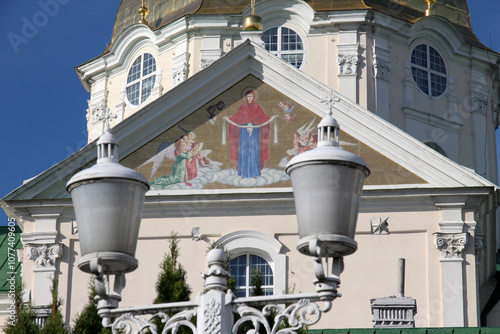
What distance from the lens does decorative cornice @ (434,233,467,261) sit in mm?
20641

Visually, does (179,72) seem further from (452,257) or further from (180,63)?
(452,257)

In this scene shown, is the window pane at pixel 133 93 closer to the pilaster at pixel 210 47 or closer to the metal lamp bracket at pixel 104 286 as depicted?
the pilaster at pixel 210 47

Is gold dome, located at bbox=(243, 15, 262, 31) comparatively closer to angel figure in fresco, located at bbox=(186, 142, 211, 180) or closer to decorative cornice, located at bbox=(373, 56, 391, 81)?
angel figure in fresco, located at bbox=(186, 142, 211, 180)

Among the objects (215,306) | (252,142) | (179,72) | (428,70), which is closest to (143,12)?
(179,72)

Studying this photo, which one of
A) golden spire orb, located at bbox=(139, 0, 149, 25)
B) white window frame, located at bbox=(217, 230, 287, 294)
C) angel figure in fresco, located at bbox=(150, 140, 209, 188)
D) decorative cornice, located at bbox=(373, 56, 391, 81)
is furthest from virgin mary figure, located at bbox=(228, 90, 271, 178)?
golden spire orb, located at bbox=(139, 0, 149, 25)

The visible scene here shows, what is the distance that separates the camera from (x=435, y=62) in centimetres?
3055

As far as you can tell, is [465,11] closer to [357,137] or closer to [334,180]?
[357,137]

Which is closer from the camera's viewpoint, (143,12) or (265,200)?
(265,200)

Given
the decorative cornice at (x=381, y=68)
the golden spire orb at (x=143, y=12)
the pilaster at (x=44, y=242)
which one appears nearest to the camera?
the pilaster at (x=44, y=242)

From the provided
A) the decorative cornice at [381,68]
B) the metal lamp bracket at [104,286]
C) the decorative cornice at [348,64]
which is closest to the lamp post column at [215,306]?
the metal lamp bracket at [104,286]

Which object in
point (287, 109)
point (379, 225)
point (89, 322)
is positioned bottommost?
point (89, 322)

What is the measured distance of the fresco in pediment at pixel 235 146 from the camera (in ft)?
68.8

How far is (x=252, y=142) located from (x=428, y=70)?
10350 mm

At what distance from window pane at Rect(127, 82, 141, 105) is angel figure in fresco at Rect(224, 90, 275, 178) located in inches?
372
